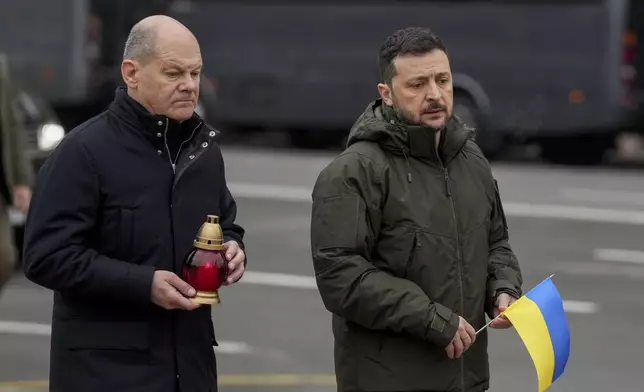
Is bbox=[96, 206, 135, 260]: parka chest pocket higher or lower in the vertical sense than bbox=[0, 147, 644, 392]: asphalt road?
higher

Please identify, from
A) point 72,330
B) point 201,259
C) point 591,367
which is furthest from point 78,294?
point 591,367

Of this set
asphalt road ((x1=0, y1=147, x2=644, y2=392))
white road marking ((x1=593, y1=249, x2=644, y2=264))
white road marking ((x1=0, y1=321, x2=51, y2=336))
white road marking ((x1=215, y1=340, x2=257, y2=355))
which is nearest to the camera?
asphalt road ((x1=0, y1=147, x2=644, y2=392))

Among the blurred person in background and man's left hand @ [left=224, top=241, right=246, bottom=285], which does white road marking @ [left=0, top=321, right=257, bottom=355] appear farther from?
man's left hand @ [left=224, top=241, right=246, bottom=285]

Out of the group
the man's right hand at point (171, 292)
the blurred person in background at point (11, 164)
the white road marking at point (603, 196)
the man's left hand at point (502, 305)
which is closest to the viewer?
the man's right hand at point (171, 292)

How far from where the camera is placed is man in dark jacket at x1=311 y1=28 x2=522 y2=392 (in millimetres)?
4246

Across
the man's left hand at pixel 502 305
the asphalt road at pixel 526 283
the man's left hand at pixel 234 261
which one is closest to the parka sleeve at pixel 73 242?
the man's left hand at pixel 234 261

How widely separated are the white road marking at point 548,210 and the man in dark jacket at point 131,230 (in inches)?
381

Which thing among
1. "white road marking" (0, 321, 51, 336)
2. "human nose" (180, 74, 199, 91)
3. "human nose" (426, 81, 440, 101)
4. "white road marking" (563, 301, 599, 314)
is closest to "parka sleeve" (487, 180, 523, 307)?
"human nose" (426, 81, 440, 101)

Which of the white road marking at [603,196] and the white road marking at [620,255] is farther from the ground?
the white road marking at [620,255]

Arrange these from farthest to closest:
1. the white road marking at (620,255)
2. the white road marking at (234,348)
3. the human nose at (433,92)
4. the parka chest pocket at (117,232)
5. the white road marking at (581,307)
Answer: the white road marking at (620,255), the white road marking at (581,307), the white road marking at (234,348), the human nose at (433,92), the parka chest pocket at (117,232)

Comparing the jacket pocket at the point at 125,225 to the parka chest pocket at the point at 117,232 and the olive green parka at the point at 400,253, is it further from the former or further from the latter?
the olive green parka at the point at 400,253

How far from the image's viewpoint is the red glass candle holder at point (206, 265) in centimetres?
410

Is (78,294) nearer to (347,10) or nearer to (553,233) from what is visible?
(553,233)

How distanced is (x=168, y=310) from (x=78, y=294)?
27 cm
